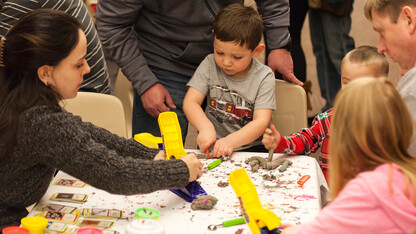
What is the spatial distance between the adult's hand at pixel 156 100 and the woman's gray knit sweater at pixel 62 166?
70cm

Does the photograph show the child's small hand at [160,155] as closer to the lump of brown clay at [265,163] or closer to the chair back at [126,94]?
the lump of brown clay at [265,163]

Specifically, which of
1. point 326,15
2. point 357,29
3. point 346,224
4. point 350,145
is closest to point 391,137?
point 350,145

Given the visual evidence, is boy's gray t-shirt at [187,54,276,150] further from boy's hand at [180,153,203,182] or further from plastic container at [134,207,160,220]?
plastic container at [134,207,160,220]

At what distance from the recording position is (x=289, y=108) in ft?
6.92

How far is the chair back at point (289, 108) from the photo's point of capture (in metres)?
2.09

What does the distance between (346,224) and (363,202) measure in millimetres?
54

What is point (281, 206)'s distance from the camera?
4.51ft

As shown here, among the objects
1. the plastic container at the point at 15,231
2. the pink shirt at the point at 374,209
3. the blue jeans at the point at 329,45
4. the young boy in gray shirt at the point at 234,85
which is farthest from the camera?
the blue jeans at the point at 329,45

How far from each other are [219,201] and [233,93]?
66cm

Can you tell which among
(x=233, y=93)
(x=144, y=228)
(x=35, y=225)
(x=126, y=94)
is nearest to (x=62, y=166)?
(x=35, y=225)

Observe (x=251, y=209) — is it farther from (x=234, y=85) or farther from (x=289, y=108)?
(x=289, y=108)

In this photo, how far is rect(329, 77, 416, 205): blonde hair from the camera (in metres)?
1.03

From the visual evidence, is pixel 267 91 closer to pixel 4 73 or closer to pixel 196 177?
pixel 196 177

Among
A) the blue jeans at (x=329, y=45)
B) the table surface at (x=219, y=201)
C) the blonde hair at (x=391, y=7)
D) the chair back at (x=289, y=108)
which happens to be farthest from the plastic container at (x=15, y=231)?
the blue jeans at (x=329, y=45)
